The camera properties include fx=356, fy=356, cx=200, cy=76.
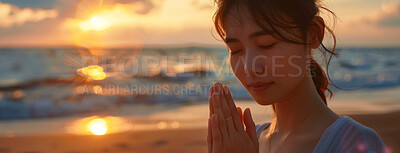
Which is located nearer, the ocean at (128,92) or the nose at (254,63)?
the nose at (254,63)

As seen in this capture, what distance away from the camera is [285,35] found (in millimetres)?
1807

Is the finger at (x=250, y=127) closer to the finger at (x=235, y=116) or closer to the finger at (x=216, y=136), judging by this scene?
the finger at (x=235, y=116)

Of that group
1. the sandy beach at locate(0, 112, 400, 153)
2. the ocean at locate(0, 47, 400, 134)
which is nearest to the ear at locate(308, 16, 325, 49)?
the sandy beach at locate(0, 112, 400, 153)

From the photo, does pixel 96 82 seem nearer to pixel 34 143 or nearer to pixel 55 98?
pixel 55 98

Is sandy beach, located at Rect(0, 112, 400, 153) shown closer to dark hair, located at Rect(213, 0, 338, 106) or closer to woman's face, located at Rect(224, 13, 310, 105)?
woman's face, located at Rect(224, 13, 310, 105)

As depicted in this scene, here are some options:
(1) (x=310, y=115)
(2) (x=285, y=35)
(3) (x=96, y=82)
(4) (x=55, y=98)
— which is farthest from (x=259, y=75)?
(3) (x=96, y=82)

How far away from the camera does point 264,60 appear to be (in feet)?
5.91

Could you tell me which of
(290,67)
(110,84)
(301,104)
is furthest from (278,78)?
(110,84)

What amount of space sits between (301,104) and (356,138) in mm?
388

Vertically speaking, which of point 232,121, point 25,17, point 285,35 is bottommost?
point 232,121

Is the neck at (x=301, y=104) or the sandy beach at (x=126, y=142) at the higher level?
the neck at (x=301, y=104)

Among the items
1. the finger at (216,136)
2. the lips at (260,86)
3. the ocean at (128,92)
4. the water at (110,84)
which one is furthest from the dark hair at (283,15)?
the water at (110,84)

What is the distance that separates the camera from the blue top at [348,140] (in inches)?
65.9

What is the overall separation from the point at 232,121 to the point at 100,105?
371 inches
